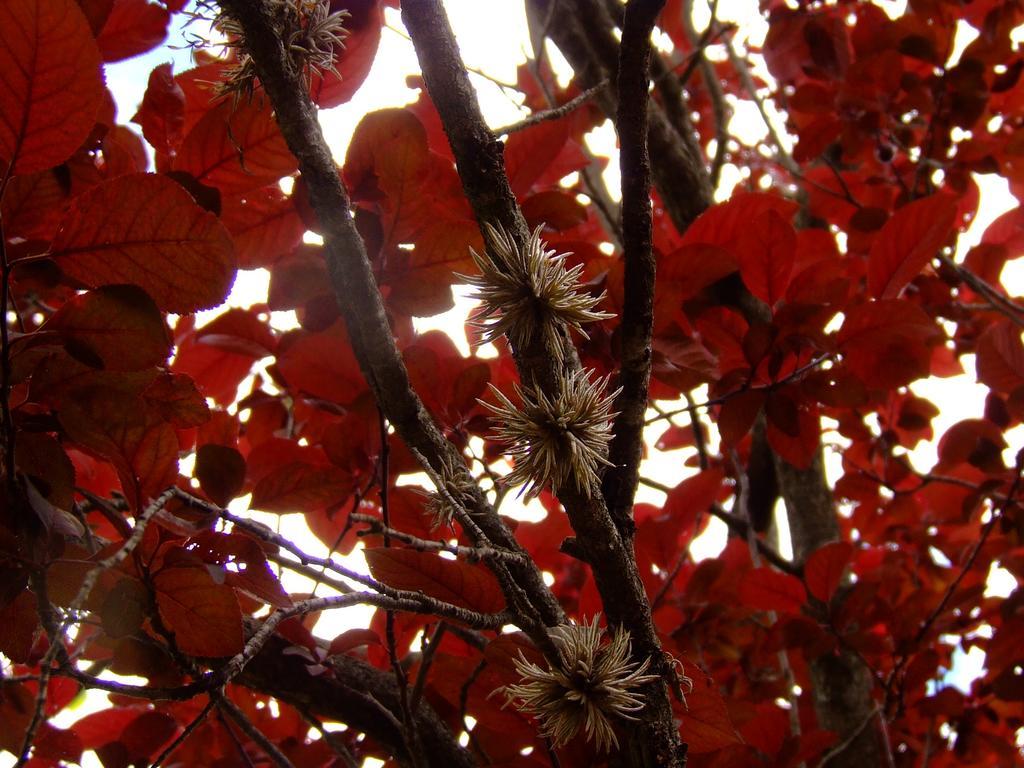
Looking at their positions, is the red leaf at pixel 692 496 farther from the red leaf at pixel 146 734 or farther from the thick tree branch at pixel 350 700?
the red leaf at pixel 146 734

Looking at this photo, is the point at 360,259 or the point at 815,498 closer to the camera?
A: the point at 360,259

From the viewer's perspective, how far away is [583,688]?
1.68ft

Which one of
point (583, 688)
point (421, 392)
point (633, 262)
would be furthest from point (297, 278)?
point (583, 688)

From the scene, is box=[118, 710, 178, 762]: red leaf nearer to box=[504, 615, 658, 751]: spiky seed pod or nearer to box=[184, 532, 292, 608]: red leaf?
box=[184, 532, 292, 608]: red leaf

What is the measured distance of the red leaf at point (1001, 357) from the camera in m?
1.03

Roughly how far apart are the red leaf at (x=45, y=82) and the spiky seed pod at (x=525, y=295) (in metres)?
0.28

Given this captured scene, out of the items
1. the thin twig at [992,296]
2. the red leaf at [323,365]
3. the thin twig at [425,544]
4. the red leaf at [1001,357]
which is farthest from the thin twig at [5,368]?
the thin twig at [992,296]

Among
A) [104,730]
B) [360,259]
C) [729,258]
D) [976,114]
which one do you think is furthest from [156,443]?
[976,114]

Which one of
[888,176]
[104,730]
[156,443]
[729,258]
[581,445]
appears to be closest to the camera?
[581,445]

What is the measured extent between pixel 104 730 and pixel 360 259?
93cm

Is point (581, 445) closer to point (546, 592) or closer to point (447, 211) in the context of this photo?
point (546, 592)

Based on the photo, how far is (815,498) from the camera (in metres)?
1.55

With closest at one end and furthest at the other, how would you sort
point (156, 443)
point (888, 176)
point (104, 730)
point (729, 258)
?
point (156, 443) → point (729, 258) → point (104, 730) → point (888, 176)

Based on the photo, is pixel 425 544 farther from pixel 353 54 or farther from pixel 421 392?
pixel 353 54
